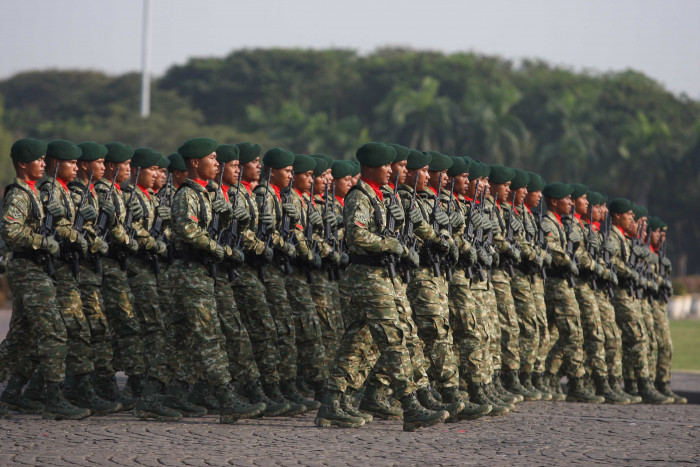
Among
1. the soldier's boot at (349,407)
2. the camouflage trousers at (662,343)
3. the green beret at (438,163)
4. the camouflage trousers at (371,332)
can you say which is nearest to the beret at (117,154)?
the camouflage trousers at (371,332)

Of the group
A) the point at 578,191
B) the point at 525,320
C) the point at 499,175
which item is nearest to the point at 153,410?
the point at 525,320

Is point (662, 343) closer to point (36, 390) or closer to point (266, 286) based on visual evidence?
point (266, 286)

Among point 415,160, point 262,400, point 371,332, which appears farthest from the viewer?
point 415,160

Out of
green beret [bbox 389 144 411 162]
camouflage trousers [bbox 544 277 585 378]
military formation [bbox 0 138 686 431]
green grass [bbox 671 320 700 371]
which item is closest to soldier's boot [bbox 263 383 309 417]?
military formation [bbox 0 138 686 431]

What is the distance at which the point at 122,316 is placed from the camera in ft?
28.3

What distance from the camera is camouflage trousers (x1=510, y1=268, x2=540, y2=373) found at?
1017cm

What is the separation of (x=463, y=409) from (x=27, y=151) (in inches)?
141

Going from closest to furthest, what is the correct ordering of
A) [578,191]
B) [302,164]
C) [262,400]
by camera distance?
[262,400] < [302,164] < [578,191]

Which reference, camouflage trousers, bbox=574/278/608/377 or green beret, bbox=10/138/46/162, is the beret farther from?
camouflage trousers, bbox=574/278/608/377

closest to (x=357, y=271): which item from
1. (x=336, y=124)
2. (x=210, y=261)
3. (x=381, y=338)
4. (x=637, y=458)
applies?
(x=381, y=338)

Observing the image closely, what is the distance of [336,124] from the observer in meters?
59.5

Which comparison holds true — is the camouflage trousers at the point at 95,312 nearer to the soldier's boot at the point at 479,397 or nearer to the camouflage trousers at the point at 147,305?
the camouflage trousers at the point at 147,305

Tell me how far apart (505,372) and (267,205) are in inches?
105

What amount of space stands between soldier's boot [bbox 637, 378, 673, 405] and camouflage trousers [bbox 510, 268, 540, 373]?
68.2 inches
